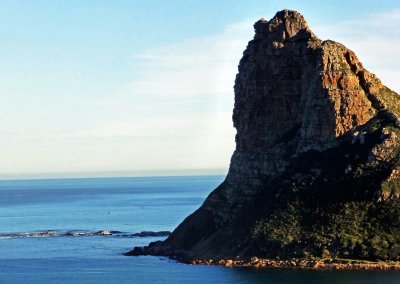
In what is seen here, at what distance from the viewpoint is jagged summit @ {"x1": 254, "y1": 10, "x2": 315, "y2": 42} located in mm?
157250

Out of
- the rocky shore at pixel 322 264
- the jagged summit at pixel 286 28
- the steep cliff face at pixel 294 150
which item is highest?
the jagged summit at pixel 286 28

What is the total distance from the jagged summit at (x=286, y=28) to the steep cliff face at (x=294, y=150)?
183mm

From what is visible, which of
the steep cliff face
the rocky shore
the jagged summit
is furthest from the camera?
the jagged summit

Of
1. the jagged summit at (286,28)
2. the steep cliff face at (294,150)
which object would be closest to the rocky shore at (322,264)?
the steep cliff face at (294,150)

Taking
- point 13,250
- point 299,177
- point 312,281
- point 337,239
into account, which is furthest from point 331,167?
point 13,250

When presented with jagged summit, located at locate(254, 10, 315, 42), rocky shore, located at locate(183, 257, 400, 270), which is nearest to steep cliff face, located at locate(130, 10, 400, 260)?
jagged summit, located at locate(254, 10, 315, 42)

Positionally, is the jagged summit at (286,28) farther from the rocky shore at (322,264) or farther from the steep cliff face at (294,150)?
the rocky shore at (322,264)

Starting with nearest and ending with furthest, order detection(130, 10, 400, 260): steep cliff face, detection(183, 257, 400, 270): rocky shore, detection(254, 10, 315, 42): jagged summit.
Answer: detection(183, 257, 400, 270): rocky shore < detection(130, 10, 400, 260): steep cliff face < detection(254, 10, 315, 42): jagged summit

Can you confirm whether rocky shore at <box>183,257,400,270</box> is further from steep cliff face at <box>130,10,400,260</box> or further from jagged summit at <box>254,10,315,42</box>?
jagged summit at <box>254,10,315,42</box>

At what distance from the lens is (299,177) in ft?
485

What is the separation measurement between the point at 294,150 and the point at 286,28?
22.6 metres

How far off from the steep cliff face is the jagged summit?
18 cm

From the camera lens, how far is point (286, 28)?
517 ft

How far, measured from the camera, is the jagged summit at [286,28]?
6191 inches
